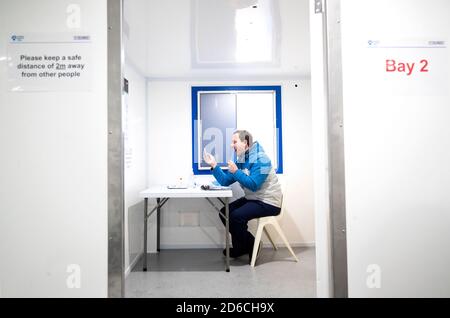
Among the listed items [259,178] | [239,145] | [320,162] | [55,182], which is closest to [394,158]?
[320,162]

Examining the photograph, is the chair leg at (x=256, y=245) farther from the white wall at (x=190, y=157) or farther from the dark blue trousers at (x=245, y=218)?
the white wall at (x=190, y=157)

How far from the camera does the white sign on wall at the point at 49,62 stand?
1097 millimetres

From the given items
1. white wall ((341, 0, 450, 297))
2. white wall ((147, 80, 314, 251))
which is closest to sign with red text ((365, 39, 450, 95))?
white wall ((341, 0, 450, 297))

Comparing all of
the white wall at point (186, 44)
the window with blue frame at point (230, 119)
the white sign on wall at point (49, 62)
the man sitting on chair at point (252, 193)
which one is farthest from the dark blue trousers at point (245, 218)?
the white sign on wall at point (49, 62)

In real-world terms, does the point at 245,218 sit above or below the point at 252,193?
below

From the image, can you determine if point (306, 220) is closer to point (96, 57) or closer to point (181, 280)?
point (181, 280)

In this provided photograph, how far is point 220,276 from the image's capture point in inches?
96.9

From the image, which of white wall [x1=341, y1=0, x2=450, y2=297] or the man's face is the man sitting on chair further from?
white wall [x1=341, y1=0, x2=450, y2=297]

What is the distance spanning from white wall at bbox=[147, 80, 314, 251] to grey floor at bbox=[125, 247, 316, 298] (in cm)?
26

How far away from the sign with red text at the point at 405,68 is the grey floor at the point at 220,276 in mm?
1689

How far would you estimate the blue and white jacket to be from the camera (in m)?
2.72

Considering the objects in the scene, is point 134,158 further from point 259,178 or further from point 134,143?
point 259,178

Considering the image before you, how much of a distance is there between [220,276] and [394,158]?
1.92 meters

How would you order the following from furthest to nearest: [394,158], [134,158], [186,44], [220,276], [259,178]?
[134,158]
[259,178]
[220,276]
[186,44]
[394,158]
